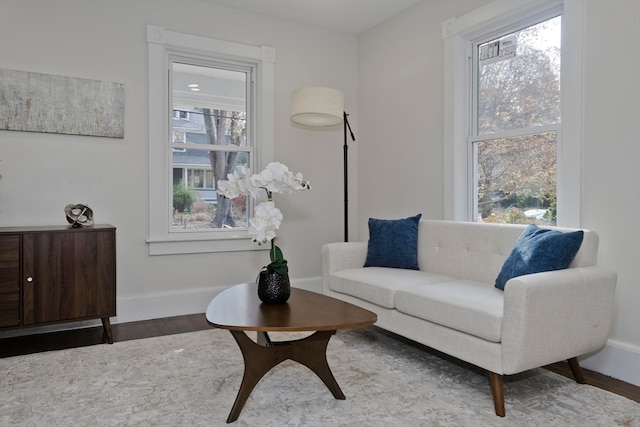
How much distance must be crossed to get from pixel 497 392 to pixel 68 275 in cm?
265

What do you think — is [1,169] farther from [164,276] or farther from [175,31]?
[175,31]

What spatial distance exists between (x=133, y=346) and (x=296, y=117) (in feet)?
7.09

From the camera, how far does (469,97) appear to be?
3.43 metres

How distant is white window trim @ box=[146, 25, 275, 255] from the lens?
360 cm

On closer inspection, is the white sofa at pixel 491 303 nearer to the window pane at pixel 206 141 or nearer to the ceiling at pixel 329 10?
the window pane at pixel 206 141

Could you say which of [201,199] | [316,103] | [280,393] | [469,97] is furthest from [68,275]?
[469,97]

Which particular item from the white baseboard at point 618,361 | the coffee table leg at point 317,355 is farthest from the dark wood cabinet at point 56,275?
the white baseboard at point 618,361

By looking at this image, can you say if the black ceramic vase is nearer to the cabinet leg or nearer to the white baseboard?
the cabinet leg

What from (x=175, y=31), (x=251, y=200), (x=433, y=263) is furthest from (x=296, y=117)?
(x=433, y=263)

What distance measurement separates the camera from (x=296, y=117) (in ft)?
12.4

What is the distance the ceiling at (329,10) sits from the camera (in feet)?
12.6

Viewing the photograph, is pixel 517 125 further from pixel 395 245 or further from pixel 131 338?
pixel 131 338

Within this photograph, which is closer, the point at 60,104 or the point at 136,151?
the point at 60,104

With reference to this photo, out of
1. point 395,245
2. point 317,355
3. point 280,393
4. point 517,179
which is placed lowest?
point 280,393
